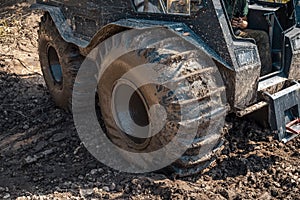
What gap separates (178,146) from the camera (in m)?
3.16

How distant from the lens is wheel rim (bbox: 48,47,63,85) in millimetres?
5191

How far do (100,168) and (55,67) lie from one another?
74.3 inches

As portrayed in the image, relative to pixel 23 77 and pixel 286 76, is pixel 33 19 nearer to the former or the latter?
pixel 23 77

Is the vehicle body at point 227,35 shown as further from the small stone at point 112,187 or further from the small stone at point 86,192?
the small stone at point 86,192

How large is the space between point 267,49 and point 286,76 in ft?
1.31

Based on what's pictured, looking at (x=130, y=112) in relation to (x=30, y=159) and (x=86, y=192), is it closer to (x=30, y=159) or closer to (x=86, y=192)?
(x=86, y=192)

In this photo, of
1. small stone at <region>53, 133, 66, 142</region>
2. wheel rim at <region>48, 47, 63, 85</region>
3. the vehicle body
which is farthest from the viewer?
wheel rim at <region>48, 47, 63, 85</region>

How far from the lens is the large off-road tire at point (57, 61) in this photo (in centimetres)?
464

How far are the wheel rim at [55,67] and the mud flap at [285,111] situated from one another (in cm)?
255

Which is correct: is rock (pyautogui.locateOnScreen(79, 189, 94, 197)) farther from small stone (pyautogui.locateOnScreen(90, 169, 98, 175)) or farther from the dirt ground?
small stone (pyautogui.locateOnScreen(90, 169, 98, 175))

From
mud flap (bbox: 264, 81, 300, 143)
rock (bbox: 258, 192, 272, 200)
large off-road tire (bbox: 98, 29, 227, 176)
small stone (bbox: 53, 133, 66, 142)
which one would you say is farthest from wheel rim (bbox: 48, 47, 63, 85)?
rock (bbox: 258, 192, 272, 200)

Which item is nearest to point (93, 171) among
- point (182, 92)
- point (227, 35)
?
point (182, 92)

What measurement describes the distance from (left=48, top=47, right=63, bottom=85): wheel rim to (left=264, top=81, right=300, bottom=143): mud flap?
2546mm

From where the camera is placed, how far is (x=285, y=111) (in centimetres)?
375
